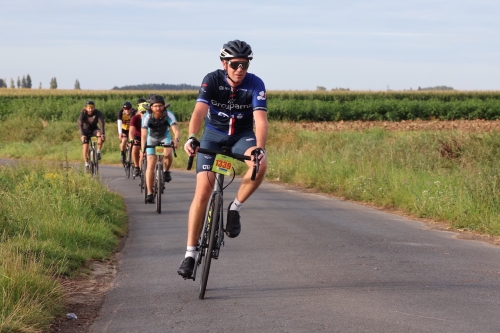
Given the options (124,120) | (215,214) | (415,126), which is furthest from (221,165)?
(415,126)

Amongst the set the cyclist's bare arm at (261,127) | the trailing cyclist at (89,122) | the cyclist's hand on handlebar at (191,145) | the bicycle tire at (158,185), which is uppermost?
the cyclist's bare arm at (261,127)

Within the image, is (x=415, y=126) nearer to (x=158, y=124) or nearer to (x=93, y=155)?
(x=93, y=155)

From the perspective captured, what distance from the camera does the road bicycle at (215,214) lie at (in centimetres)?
736

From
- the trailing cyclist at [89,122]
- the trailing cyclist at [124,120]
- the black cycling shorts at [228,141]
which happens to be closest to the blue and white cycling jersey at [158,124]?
the trailing cyclist at [89,122]

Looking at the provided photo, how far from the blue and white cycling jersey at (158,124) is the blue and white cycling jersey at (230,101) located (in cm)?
795

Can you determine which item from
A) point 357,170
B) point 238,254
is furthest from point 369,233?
point 357,170

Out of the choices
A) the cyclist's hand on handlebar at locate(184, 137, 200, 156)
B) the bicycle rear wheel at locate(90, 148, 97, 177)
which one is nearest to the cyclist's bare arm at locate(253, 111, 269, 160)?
the cyclist's hand on handlebar at locate(184, 137, 200, 156)

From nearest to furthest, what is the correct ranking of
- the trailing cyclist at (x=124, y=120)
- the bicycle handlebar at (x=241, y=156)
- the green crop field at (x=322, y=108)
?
1. the bicycle handlebar at (x=241, y=156)
2. the trailing cyclist at (x=124, y=120)
3. the green crop field at (x=322, y=108)

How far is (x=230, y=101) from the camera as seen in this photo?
7.79 m

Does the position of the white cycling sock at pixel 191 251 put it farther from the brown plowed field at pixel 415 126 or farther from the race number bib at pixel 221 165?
the brown plowed field at pixel 415 126

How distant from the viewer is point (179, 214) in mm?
14812

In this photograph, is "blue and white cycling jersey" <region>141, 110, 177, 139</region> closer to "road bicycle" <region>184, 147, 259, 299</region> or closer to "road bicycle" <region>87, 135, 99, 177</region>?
"road bicycle" <region>87, 135, 99, 177</region>

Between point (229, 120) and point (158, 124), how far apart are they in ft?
26.8

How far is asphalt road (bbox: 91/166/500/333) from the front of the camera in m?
6.50
